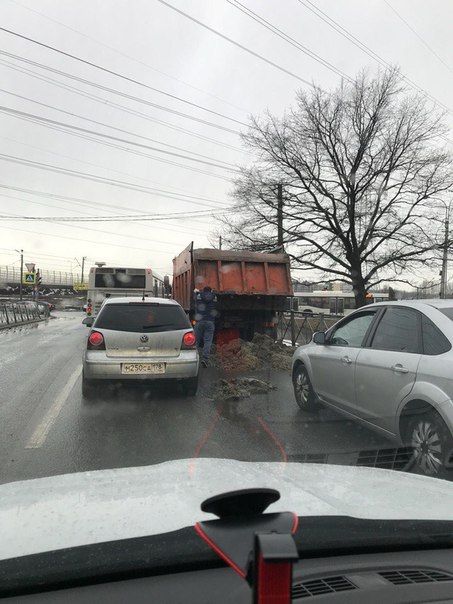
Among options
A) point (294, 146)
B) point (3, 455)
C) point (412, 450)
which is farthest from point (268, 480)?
point (294, 146)

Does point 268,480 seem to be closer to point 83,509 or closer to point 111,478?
point 111,478

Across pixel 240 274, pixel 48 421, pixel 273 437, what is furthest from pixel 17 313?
pixel 273 437

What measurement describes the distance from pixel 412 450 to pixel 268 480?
2.17m

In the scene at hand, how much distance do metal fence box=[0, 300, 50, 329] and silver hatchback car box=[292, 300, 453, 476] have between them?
859 inches

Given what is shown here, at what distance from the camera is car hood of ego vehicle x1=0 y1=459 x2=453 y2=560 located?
1820mm

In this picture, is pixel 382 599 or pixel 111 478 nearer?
pixel 382 599

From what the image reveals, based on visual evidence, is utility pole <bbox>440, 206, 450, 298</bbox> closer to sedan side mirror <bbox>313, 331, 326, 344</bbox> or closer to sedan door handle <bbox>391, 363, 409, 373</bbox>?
sedan side mirror <bbox>313, 331, 326, 344</bbox>

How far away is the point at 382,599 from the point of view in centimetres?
144

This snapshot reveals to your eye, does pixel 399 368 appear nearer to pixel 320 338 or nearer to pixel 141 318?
pixel 320 338

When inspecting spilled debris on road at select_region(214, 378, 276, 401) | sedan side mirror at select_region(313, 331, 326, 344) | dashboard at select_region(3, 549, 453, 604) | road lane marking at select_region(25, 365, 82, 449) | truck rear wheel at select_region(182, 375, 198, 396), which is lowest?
road lane marking at select_region(25, 365, 82, 449)

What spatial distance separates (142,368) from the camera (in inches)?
287

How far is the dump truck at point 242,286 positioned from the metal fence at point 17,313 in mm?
15172

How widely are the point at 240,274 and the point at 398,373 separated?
8.77m

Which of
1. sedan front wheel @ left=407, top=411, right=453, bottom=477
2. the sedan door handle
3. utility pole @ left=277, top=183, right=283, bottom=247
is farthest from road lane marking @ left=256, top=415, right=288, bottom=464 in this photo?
utility pole @ left=277, top=183, right=283, bottom=247
